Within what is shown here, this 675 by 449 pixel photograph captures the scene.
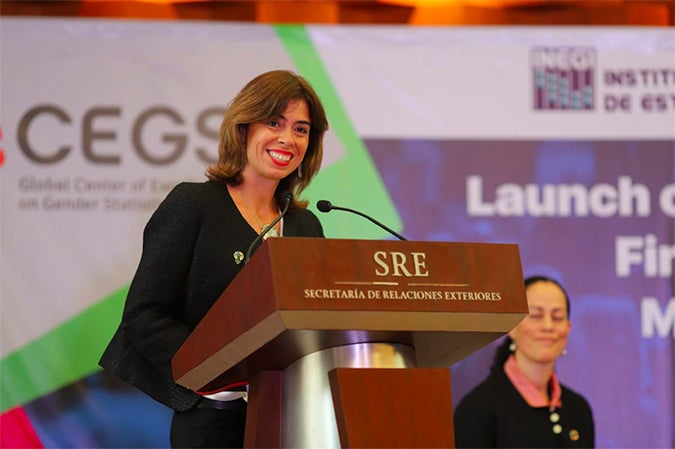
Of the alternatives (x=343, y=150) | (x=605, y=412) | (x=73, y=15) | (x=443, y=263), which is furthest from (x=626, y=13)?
(x=443, y=263)

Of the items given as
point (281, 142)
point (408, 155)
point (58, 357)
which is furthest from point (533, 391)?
point (281, 142)

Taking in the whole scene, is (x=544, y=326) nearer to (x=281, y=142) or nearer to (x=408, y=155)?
(x=408, y=155)

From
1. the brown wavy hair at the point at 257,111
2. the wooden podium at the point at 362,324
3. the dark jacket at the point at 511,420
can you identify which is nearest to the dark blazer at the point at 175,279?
the brown wavy hair at the point at 257,111

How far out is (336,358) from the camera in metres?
1.76

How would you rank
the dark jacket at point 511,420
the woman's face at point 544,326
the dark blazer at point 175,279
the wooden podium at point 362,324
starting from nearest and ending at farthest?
1. the wooden podium at point 362,324
2. the dark blazer at point 175,279
3. the dark jacket at point 511,420
4. the woman's face at point 544,326

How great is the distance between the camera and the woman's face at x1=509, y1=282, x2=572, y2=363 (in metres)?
4.41

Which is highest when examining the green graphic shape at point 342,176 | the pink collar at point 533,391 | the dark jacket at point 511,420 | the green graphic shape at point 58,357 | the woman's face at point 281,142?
the green graphic shape at point 342,176

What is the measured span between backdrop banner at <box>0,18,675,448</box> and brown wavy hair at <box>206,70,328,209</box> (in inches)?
76.7

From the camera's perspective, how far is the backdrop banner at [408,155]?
14.3 ft

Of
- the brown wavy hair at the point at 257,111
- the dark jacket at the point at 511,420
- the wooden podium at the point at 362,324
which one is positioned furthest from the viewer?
the dark jacket at the point at 511,420

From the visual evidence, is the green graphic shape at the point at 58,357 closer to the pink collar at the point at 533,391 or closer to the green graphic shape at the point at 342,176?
the green graphic shape at the point at 342,176

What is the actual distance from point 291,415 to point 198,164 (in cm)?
276

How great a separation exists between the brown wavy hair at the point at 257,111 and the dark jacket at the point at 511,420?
206cm

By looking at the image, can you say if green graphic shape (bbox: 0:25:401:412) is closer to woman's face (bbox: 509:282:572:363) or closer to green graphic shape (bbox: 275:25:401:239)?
green graphic shape (bbox: 275:25:401:239)
